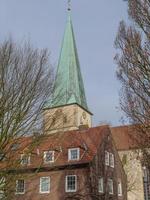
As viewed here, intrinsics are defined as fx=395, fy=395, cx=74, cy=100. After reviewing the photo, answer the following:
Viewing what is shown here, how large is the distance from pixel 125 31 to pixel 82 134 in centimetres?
2583

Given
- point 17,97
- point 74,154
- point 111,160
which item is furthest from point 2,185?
point 111,160

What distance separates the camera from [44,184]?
38000 mm

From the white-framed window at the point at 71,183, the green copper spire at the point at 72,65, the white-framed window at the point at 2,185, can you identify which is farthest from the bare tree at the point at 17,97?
the green copper spire at the point at 72,65

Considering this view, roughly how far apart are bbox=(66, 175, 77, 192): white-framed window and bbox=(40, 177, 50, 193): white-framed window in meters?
2.23

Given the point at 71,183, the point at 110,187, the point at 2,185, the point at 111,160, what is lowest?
the point at 2,185

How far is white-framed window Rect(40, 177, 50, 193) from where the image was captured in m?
37.6

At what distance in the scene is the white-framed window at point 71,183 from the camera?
36.0 m

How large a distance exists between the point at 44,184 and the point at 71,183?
313cm

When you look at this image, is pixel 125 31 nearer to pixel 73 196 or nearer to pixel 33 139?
pixel 33 139

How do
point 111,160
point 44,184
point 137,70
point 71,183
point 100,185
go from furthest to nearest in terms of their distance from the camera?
point 111,160
point 44,184
point 100,185
point 71,183
point 137,70

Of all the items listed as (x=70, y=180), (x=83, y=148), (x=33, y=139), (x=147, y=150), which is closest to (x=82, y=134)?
(x=83, y=148)

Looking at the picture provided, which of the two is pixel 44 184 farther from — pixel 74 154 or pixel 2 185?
pixel 2 185

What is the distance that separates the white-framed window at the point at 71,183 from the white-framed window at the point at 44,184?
7.32 feet

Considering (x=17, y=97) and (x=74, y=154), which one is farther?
(x=74, y=154)
